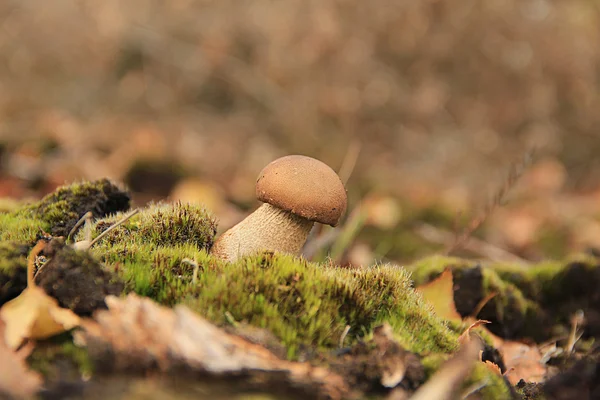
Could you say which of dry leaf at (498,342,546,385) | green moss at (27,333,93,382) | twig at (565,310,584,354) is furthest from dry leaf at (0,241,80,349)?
twig at (565,310,584,354)

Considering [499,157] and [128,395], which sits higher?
[499,157]

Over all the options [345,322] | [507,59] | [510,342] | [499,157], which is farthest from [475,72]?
[345,322]

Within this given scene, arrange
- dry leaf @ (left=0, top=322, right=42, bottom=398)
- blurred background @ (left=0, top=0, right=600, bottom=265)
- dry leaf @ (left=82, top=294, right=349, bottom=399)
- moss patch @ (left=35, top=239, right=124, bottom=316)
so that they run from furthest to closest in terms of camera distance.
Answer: blurred background @ (left=0, top=0, right=600, bottom=265), moss patch @ (left=35, top=239, right=124, bottom=316), dry leaf @ (left=82, top=294, right=349, bottom=399), dry leaf @ (left=0, top=322, right=42, bottom=398)

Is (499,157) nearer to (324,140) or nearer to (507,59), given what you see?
(507,59)

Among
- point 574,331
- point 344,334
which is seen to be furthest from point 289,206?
point 574,331

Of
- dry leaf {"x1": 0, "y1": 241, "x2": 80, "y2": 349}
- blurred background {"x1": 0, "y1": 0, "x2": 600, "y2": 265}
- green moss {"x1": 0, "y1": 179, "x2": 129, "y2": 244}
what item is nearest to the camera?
dry leaf {"x1": 0, "y1": 241, "x2": 80, "y2": 349}

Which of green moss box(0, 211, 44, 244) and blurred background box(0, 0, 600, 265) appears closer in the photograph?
green moss box(0, 211, 44, 244)

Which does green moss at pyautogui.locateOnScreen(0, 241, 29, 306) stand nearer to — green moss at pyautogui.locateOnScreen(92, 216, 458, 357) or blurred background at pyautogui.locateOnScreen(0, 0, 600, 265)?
green moss at pyautogui.locateOnScreen(92, 216, 458, 357)
